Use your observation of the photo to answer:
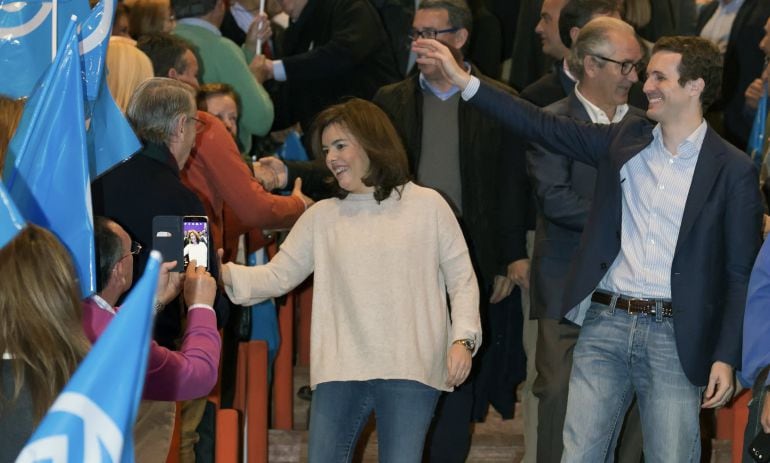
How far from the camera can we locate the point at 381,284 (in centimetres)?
564

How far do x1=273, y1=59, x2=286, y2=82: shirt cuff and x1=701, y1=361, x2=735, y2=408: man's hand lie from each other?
12.2 ft

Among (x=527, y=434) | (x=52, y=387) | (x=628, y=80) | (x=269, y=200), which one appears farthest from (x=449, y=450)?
(x=52, y=387)

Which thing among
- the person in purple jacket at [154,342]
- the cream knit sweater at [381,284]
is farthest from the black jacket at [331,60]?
the person in purple jacket at [154,342]

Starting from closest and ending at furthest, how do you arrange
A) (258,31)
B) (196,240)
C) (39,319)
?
(39,319) < (196,240) < (258,31)

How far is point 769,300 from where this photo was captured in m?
5.14

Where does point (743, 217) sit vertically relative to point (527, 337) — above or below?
above

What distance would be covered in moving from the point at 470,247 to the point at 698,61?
181 centimetres

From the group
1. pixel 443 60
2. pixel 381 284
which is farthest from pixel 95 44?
pixel 381 284

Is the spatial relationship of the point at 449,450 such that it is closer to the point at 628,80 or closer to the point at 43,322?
the point at 628,80

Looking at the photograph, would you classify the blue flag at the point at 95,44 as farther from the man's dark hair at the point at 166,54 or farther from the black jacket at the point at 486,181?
the black jacket at the point at 486,181

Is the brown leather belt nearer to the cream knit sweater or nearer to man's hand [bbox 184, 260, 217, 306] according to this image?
the cream knit sweater

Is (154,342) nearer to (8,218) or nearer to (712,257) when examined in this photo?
(8,218)

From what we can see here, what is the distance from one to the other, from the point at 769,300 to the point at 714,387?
1.25ft

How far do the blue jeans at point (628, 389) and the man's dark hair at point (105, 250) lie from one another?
5.92 feet
